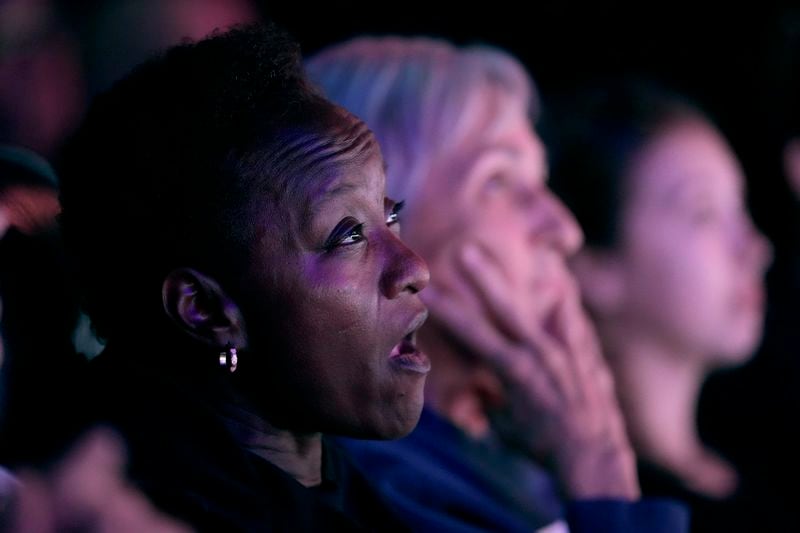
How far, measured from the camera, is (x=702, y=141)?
62.3 inches

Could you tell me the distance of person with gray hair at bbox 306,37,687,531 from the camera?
1.19 m

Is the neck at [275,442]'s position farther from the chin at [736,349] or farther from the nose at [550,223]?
the chin at [736,349]

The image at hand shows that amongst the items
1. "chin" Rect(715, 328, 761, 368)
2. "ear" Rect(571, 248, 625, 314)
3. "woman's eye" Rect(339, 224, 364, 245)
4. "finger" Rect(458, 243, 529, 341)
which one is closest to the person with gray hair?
"finger" Rect(458, 243, 529, 341)

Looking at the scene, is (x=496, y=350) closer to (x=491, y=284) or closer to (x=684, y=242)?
(x=491, y=284)

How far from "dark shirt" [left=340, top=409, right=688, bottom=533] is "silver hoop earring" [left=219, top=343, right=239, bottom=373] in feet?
1.20

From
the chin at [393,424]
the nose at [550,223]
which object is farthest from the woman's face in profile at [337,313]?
the nose at [550,223]

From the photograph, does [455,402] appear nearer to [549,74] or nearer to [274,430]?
[274,430]

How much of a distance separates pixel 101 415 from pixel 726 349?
1.24 m

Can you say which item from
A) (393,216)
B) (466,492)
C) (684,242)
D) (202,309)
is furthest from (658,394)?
(202,309)

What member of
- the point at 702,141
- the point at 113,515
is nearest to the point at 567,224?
the point at 702,141

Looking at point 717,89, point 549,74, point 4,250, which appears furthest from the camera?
point 717,89

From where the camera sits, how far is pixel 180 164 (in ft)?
1.97

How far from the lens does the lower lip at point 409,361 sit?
66 centimetres

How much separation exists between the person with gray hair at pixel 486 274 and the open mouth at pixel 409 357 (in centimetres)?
46
